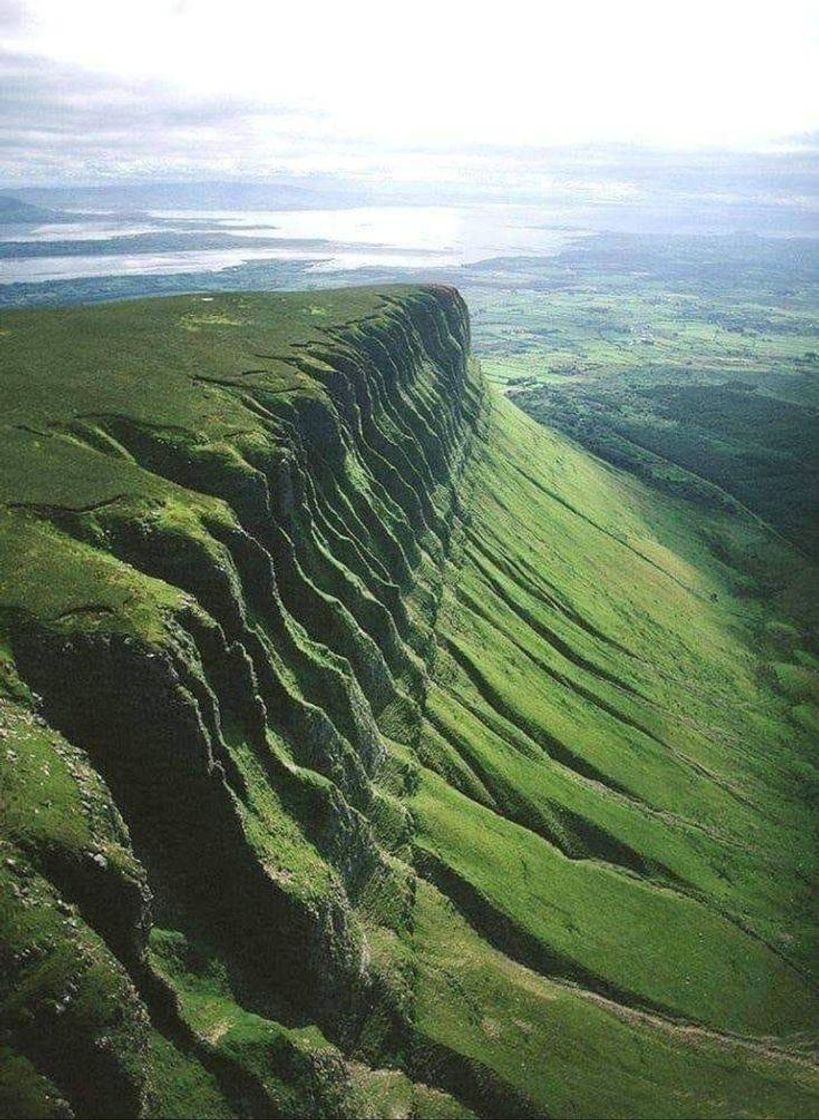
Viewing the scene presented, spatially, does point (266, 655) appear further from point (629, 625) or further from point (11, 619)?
point (629, 625)

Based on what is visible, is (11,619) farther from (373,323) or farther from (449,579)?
(373,323)

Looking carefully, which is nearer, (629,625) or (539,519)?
(629,625)

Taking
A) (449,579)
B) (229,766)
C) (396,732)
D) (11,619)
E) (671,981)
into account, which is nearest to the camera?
(11,619)


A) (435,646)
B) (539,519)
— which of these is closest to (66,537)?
(435,646)

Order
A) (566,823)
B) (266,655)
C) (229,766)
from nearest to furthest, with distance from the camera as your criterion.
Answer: (229,766) → (266,655) → (566,823)

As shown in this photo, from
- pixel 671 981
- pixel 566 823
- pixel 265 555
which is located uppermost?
pixel 265 555

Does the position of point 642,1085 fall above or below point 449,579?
below
